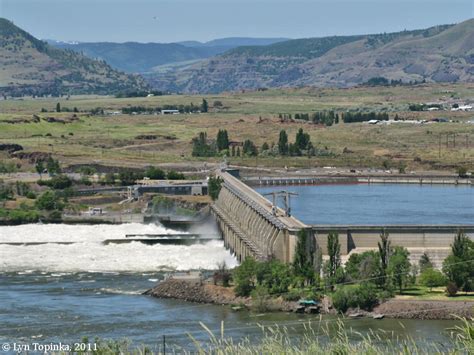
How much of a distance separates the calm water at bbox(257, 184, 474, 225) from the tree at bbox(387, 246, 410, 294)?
26.3m

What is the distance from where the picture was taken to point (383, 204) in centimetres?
10212

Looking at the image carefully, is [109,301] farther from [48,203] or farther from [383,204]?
[383,204]

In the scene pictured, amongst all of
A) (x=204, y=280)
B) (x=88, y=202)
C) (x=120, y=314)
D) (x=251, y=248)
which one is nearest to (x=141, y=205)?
(x=88, y=202)

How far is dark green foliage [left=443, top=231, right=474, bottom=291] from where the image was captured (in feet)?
181

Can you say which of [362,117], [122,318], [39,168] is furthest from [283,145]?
[122,318]

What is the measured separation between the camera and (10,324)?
50.8m

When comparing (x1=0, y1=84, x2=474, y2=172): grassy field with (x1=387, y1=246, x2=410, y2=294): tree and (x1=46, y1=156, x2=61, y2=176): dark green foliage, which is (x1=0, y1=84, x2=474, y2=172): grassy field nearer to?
(x1=46, y1=156, x2=61, y2=176): dark green foliage

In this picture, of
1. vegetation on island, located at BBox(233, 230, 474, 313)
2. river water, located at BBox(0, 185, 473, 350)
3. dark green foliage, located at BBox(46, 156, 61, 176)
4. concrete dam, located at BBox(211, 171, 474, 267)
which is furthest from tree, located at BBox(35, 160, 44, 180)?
vegetation on island, located at BBox(233, 230, 474, 313)

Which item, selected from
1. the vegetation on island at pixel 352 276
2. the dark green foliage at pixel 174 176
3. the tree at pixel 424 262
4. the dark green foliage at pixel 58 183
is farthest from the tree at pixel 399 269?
the dark green foliage at pixel 174 176

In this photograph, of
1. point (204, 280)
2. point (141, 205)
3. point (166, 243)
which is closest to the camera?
point (204, 280)

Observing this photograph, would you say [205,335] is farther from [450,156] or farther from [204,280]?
[450,156]

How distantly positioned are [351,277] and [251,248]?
12.1 meters

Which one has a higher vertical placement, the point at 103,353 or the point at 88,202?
the point at 103,353

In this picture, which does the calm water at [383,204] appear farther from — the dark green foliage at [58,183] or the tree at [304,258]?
the tree at [304,258]
